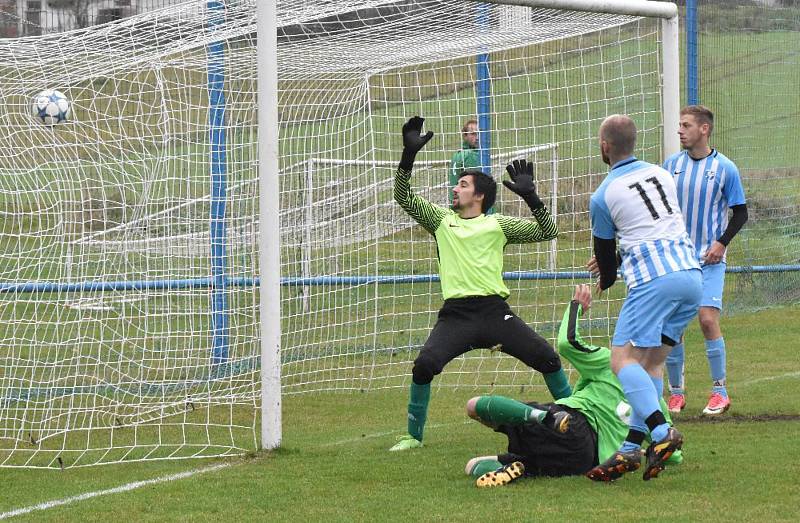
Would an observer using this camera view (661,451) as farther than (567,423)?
No

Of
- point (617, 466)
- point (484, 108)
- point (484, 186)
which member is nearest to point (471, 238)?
point (484, 186)

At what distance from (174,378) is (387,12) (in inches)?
132

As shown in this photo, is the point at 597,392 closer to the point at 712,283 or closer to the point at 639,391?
the point at 639,391

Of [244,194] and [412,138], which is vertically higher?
A: [412,138]

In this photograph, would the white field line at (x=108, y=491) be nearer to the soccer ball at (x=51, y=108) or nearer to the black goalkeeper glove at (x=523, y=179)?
the black goalkeeper glove at (x=523, y=179)

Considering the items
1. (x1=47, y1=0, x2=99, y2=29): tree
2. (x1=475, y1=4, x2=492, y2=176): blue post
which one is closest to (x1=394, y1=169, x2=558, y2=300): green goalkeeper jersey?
(x1=475, y1=4, x2=492, y2=176): blue post

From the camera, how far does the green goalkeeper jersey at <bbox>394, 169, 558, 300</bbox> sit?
7.77 metres

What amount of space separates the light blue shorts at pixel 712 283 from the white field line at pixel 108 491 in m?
3.67

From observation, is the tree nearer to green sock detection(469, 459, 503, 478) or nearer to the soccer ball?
the soccer ball

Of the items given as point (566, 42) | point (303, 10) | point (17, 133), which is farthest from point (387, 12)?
point (17, 133)

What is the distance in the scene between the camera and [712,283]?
28.6 feet

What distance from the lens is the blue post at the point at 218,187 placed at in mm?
8711

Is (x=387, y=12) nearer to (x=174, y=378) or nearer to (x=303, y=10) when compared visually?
(x=303, y=10)

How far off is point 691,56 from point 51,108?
7857mm
